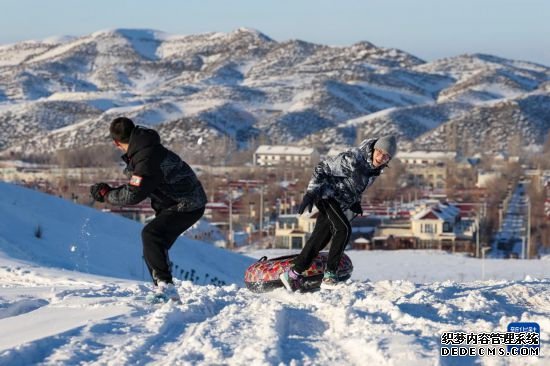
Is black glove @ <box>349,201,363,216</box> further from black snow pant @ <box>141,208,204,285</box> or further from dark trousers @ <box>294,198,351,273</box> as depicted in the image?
black snow pant @ <box>141,208,204,285</box>

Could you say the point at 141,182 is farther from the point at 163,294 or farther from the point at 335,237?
the point at 335,237

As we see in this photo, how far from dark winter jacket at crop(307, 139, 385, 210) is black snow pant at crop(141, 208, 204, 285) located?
132cm

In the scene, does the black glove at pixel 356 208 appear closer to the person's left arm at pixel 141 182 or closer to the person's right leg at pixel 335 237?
the person's right leg at pixel 335 237

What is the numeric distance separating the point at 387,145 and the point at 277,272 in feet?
5.87

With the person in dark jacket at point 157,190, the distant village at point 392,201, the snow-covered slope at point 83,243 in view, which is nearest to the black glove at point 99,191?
the person in dark jacket at point 157,190

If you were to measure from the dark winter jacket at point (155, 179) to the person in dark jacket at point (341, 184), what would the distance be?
1.15 m

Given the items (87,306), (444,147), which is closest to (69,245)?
(87,306)

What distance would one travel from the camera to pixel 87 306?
6.47 meters

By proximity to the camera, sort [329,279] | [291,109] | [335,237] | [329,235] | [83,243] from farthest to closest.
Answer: [291,109] → [83,243] → [329,279] → [329,235] → [335,237]

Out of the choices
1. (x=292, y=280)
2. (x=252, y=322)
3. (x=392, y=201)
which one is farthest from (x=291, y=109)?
(x=252, y=322)

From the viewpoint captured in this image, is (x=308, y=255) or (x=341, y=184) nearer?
(x=341, y=184)

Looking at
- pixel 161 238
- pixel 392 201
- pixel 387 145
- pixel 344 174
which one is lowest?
pixel 392 201

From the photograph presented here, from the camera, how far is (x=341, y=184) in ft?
25.6

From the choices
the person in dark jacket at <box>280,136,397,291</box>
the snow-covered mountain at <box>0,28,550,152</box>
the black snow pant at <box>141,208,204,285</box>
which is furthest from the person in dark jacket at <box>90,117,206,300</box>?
the snow-covered mountain at <box>0,28,550,152</box>
